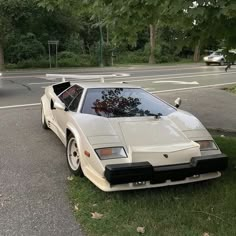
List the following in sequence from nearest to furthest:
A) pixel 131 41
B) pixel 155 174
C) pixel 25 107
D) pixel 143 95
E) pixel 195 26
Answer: pixel 155 174 → pixel 195 26 → pixel 143 95 → pixel 131 41 → pixel 25 107

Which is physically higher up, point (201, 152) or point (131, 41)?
point (131, 41)

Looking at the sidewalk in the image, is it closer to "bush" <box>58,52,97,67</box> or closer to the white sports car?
the white sports car

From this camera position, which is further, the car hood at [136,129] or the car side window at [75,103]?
the car side window at [75,103]

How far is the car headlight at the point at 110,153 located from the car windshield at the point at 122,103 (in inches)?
36.3

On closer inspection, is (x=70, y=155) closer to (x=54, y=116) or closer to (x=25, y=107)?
(x=54, y=116)

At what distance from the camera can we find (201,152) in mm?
4746

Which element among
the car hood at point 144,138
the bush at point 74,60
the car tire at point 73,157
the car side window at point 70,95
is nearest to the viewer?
the car hood at point 144,138

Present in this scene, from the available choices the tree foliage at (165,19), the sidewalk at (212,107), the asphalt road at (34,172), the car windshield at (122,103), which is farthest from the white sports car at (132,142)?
the sidewalk at (212,107)

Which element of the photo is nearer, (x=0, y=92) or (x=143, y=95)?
(x=143, y=95)

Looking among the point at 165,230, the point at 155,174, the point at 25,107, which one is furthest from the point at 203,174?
the point at 25,107

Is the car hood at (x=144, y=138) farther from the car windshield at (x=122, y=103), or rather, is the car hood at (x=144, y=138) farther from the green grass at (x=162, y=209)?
the green grass at (x=162, y=209)

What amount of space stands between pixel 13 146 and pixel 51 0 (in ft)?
8.39

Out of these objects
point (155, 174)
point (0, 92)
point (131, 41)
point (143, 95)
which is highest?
point (131, 41)

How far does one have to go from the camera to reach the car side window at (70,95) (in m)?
6.14
